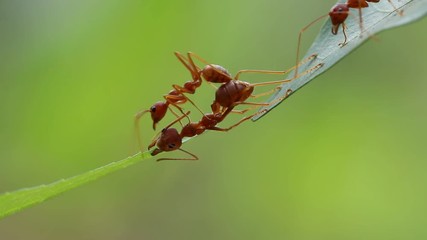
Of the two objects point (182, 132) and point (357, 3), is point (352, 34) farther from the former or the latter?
point (182, 132)

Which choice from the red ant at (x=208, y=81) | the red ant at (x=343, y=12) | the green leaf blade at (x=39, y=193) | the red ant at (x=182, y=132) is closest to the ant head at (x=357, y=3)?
the red ant at (x=343, y=12)

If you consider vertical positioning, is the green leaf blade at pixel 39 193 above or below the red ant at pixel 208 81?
above

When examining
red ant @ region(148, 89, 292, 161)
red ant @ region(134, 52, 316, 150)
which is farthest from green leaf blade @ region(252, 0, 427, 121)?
red ant @ region(148, 89, 292, 161)

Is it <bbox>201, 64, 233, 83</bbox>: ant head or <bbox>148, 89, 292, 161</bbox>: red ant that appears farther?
<bbox>201, 64, 233, 83</bbox>: ant head

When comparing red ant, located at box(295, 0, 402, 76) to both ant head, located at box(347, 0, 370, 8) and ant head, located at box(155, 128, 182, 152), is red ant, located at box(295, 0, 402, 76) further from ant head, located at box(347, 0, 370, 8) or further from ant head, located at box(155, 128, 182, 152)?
ant head, located at box(155, 128, 182, 152)

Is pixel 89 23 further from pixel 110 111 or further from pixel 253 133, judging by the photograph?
pixel 253 133

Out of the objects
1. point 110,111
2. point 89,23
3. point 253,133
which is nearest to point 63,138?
point 110,111

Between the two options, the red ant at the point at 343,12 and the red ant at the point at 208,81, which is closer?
the red ant at the point at 343,12

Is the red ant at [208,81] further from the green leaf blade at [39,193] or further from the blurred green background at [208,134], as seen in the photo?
the green leaf blade at [39,193]
